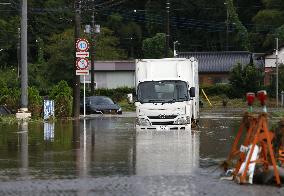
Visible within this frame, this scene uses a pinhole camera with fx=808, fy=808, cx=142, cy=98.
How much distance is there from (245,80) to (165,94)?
151 feet

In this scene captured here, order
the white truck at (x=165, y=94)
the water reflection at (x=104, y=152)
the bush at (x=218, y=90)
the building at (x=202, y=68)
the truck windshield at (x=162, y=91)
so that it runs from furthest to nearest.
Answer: the building at (x=202, y=68), the bush at (x=218, y=90), the truck windshield at (x=162, y=91), the white truck at (x=165, y=94), the water reflection at (x=104, y=152)

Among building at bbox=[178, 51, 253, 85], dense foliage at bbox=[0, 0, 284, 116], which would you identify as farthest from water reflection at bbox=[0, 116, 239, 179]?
building at bbox=[178, 51, 253, 85]

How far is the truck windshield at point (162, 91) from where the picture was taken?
29.4 m

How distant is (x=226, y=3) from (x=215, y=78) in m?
10.00

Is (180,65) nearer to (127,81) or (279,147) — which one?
(279,147)

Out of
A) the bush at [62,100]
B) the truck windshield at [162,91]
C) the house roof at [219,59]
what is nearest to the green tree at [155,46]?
the house roof at [219,59]

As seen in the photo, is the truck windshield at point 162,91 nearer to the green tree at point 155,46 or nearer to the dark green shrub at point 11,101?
the dark green shrub at point 11,101

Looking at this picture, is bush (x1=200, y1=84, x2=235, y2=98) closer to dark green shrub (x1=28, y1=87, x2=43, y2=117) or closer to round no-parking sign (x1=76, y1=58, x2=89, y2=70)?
round no-parking sign (x1=76, y1=58, x2=89, y2=70)

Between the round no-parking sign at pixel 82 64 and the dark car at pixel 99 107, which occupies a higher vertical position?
the round no-parking sign at pixel 82 64

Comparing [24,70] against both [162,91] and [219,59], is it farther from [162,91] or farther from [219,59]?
[219,59]

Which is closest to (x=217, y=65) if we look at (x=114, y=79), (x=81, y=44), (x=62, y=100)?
(x=114, y=79)

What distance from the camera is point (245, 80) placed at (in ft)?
245

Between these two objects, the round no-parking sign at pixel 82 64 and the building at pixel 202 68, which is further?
the building at pixel 202 68

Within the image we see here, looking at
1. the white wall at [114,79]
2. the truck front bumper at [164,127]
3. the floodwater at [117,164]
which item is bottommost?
the floodwater at [117,164]
